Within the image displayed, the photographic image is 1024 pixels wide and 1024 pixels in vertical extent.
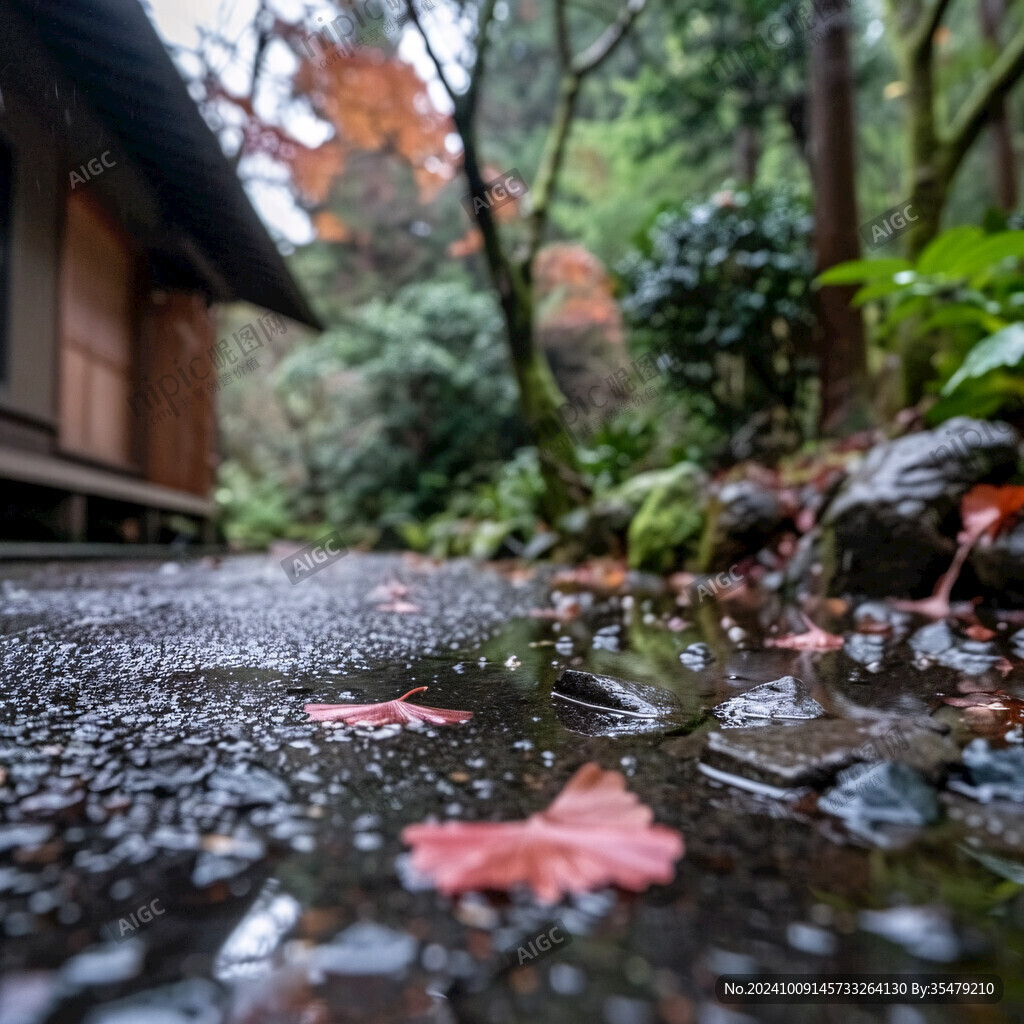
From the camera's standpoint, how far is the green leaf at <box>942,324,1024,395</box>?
2113 millimetres

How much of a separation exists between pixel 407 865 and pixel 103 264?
673 centimetres

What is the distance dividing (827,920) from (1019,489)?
1.85m

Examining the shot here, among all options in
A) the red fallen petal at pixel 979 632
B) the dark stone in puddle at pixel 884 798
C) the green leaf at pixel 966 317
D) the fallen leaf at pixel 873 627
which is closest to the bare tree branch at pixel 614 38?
the green leaf at pixel 966 317

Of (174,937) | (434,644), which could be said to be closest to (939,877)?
(174,937)

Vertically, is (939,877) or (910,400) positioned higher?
(910,400)

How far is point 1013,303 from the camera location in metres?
2.75

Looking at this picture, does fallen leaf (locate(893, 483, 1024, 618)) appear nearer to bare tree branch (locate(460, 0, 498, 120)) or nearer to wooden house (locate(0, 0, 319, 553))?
wooden house (locate(0, 0, 319, 553))

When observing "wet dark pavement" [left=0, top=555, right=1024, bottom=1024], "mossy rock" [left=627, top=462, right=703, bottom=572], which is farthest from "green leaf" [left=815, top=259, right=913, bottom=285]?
"wet dark pavement" [left=0, top=555, right=1024, bottom=1024]

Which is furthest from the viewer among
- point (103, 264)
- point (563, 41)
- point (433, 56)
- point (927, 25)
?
point (563, 41)

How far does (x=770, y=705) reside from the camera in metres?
1.03

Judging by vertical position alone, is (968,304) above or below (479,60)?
below

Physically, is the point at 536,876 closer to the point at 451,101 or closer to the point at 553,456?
the point at 553,456

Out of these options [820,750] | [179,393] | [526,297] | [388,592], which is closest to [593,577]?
[388,592]

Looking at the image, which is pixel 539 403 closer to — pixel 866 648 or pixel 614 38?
pixel 614 38
